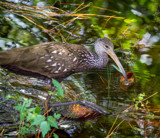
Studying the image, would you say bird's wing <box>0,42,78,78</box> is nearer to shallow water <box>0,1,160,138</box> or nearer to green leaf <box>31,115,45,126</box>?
shallow water <box>0,1,160,138</box>

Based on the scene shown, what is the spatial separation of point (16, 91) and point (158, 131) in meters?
2.20

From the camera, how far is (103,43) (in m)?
4.69

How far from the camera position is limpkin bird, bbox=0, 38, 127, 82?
407 cm

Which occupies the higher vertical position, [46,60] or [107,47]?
[107,47]

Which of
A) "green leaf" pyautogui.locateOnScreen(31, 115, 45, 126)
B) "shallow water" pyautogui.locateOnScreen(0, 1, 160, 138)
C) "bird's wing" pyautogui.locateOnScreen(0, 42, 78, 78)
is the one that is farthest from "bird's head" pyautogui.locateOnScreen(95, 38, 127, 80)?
"green leaf" pyautogui.locateOnScreen(31, 115, 45, 126)

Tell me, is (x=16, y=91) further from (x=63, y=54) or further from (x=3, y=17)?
(x=3, y=17)

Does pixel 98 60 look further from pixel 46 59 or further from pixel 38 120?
pixel 38 120

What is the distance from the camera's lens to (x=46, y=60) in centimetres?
421

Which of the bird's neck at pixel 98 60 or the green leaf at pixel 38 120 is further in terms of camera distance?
the bird's neck at pixel 98 60

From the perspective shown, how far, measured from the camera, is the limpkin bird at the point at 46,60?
407 cm

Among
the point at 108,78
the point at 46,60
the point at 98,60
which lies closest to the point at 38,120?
the point at 46,60

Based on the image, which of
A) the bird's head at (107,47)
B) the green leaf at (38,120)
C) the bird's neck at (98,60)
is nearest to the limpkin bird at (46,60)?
the bird's neck at (98,60)

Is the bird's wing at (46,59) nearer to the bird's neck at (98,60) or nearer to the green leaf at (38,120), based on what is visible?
the bird's neck at (98,60)

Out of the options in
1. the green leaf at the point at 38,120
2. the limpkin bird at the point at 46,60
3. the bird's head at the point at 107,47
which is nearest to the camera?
the green leaf at the point at 38,120
